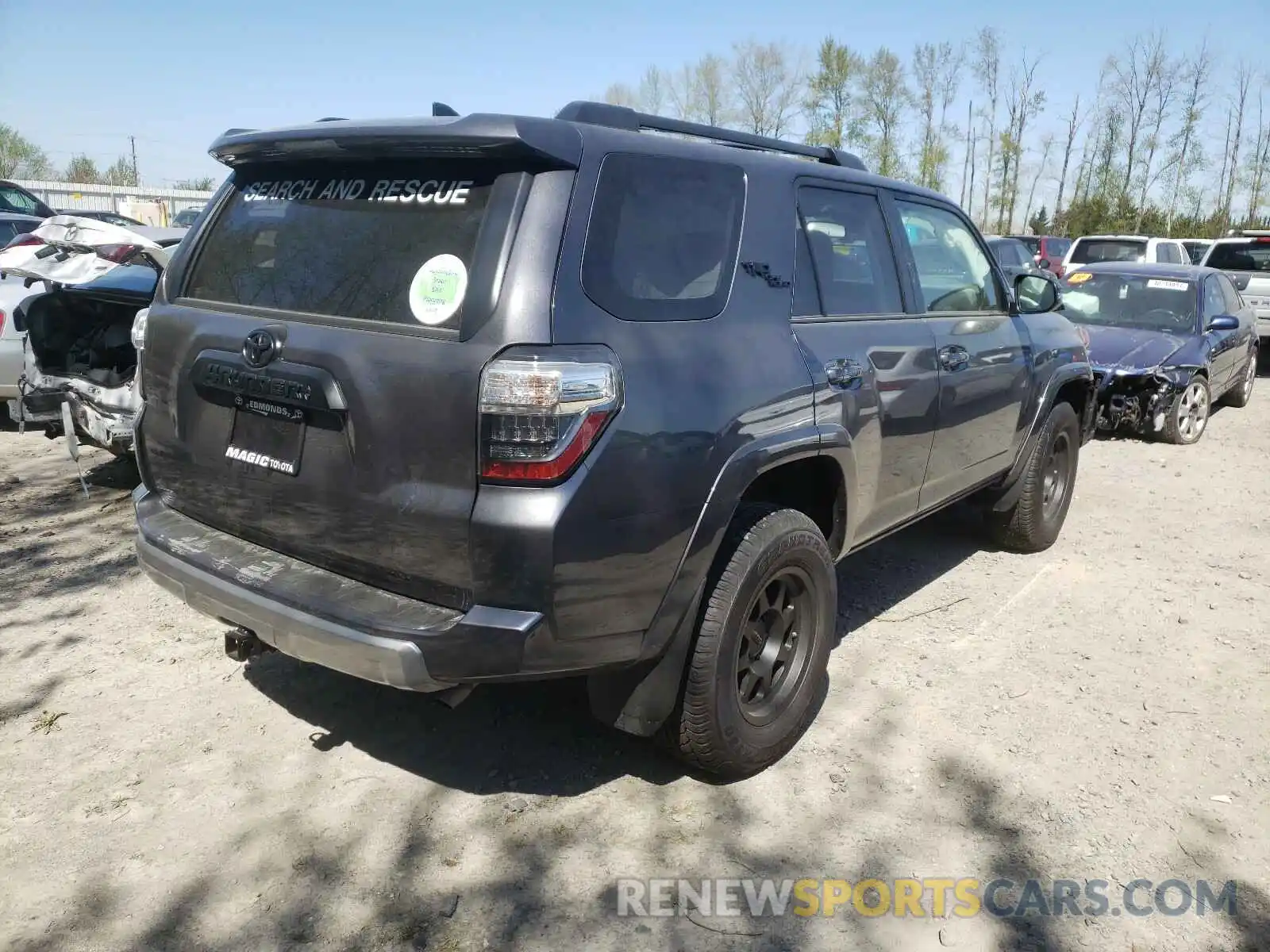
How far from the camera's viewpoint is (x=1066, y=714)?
12.2ft

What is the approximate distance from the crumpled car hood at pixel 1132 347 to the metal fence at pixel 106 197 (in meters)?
34.0

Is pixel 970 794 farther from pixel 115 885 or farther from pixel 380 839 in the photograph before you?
pixel 115 885

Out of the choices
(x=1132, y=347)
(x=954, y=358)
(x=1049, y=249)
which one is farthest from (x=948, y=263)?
(x=1049, y=249)

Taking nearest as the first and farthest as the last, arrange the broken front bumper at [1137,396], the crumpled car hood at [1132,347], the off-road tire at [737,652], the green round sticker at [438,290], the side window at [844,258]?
the green round sticker at [438,290] < the off-road tire at [737,652] < the side window at [844,258] < the broken front bumper at [1137,396] < the crumpled car hood at [1132,347]

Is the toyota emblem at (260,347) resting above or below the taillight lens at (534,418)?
above

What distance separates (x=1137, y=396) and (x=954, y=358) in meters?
5.55

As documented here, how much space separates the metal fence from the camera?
118 feet

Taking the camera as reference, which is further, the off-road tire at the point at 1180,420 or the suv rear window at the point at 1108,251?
the suv rear window at the point at 1108,251

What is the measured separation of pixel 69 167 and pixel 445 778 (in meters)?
64.0

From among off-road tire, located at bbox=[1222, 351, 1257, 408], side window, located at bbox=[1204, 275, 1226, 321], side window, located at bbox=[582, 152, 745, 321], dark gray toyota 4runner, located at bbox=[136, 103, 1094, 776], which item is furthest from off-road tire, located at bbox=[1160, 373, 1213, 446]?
side window, located at bbox=[582, 152, 745, 321]

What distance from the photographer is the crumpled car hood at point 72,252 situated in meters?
5.47

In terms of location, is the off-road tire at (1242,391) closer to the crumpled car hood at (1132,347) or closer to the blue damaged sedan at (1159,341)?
the blue damaged sedan at (1159,341)

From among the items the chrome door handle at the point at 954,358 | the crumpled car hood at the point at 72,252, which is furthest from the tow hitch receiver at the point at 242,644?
the crumpled car hood at the point at 72,252

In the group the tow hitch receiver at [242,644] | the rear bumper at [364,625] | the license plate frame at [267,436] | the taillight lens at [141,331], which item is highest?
the taillight lens at [141,331]
